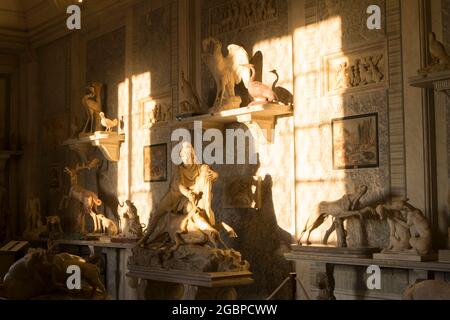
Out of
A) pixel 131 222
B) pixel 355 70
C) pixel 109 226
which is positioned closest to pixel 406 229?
pixel 355 70

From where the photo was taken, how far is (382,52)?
296 inches

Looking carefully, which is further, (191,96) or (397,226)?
(191,96)

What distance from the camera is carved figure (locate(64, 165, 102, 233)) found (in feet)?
38.3

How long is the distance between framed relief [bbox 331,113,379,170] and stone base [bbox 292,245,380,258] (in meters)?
0.93

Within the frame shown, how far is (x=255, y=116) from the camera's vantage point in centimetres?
859

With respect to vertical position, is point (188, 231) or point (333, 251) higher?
point (188, 231)

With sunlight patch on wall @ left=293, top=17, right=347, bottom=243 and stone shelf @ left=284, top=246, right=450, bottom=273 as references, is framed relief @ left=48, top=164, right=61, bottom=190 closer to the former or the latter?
sunlight patch on wall @ left=293, top=17, right=347, bottom=243

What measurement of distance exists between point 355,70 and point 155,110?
401cm

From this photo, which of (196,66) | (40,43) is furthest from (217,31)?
(40,43)

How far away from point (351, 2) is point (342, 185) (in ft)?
6.64

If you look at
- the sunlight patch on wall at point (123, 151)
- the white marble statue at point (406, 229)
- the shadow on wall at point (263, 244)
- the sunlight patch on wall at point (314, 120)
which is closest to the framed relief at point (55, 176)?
the sunlight patch on wall at point (123, 151)

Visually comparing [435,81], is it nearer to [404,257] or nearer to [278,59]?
[404,257]

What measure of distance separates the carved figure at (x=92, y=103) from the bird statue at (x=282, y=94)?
4.15 m

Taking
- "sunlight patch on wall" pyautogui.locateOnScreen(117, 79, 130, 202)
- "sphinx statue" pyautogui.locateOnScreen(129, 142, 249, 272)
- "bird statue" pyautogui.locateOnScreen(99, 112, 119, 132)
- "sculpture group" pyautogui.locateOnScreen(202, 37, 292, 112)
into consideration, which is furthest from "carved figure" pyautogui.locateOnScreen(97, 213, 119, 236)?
"sculpture group" pyautogui.locateOnScreen(202, 37, 292, 112)
